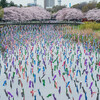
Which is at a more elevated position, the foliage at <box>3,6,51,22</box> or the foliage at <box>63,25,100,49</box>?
the foliage at <box>3,6,51,22</box>

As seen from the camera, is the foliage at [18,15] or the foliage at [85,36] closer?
the foliage at [85,36]

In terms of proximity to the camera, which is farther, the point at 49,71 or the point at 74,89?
the point at 49,71

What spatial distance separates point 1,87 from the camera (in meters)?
4.71

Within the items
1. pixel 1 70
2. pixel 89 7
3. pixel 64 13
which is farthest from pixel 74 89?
pixel 89 7

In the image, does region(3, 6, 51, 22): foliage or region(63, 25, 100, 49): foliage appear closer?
region(63, 25, 100, 49): foliage

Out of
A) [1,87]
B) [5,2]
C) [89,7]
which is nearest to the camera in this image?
[1,87]

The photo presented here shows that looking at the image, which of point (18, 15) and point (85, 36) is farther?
point (18, 15)

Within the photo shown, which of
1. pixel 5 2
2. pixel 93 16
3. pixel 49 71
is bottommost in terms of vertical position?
pixel 49 71

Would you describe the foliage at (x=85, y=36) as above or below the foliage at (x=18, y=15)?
below

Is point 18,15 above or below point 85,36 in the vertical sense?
above

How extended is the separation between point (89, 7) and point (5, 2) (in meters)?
23.1

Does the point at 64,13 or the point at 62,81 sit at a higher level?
the point at 64,13

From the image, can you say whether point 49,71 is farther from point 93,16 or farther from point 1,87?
point 93,16

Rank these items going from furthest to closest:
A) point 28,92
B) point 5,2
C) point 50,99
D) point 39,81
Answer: point 5,2, point 39,81, point 28,92, point 50,99
